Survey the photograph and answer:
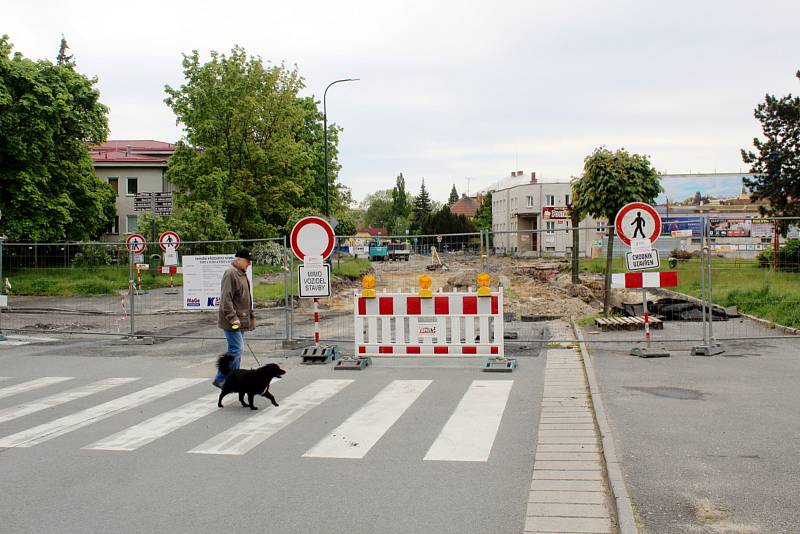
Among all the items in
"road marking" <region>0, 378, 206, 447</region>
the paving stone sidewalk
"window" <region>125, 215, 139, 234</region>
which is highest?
"window" <region>125, 215, 139, 234</region>

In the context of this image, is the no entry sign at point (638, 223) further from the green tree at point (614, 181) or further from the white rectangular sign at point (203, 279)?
the white rectangular sign at point (203, 279)

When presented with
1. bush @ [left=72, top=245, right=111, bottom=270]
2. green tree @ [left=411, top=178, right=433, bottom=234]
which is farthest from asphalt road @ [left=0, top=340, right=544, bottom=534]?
green tree @ [left=411, top=178, right=433, bottom=234]

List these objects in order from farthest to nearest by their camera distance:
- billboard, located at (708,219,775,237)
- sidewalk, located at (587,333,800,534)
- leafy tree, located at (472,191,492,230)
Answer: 1. leafy tree, located at (472,191,492,230)
2. billboard, located at (708,219,775,237)
3. sidewalk, located at (587,333,800,534)

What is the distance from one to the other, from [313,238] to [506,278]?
4602 millimetres

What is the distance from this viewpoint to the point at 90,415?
8.74m

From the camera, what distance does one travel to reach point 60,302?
2045cm

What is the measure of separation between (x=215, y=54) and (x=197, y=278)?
33.8 meters

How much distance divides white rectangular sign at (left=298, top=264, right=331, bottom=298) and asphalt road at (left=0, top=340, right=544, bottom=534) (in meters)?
2.40

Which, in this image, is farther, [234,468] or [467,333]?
[467,333]

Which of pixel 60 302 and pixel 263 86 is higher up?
pixel 263 86

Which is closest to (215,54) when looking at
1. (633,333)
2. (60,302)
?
(60,302)

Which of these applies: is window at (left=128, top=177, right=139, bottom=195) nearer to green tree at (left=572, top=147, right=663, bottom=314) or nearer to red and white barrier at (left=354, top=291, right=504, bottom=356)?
green tree at (left=572, top=147, right=663, bottom=314)

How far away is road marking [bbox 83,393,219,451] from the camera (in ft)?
24.0

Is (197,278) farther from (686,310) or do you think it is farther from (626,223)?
(686,310)
